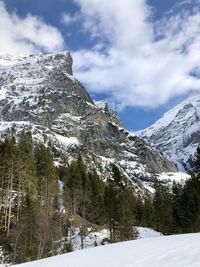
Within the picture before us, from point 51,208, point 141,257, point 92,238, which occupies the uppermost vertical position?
point 51,208

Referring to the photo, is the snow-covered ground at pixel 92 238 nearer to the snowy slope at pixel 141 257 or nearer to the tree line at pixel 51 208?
the tree line at pixel 51 208

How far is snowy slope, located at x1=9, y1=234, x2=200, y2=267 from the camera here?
40.9 feet

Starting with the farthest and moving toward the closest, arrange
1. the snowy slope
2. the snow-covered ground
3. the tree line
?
the snow-covered ground → the tree line → the snowy slope

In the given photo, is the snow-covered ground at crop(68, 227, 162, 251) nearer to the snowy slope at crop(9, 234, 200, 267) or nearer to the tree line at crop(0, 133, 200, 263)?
the tree line at crop(0, 133, 200, 263)

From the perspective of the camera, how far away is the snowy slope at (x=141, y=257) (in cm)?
1245

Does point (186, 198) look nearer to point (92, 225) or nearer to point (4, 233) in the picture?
point (92, 225)

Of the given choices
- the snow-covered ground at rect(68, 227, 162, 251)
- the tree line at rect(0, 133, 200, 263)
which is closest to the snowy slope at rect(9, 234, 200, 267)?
the tree line at rect(0, 133, 200, 263)

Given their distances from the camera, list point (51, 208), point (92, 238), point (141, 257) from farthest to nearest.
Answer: point (51, 208)
point (92, 238)
point (141, 257)

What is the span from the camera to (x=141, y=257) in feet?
47.3

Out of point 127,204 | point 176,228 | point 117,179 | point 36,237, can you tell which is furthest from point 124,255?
point 176,228

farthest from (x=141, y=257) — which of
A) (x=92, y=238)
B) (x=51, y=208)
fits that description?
(x=51, y=208)

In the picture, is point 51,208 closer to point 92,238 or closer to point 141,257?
point 92,238

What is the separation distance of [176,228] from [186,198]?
29.1 ft

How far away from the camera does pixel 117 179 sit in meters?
65.8
